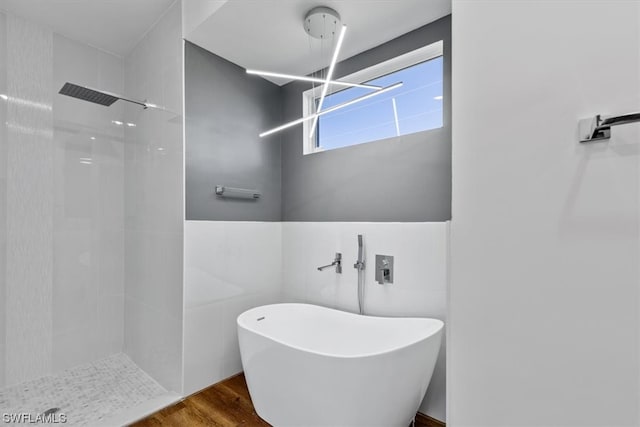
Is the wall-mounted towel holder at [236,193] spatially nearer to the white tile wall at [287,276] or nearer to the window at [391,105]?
the white tile wall at [287,276]

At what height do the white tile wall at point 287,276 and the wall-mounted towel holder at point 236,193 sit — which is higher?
the wall-mounted towel holder at point 236,193

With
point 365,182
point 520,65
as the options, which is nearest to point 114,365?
point 365,182

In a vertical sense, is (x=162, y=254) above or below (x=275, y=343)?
above

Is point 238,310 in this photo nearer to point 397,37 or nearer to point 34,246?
point 34,246

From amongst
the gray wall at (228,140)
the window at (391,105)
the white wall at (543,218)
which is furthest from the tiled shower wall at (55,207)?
the white wall at (543,218)

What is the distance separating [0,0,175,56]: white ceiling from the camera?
6.81ft

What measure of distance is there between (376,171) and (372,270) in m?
0.72

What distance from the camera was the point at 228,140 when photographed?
2359 millimetres

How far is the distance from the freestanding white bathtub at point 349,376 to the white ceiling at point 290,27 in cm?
188

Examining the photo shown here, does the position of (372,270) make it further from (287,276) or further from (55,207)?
(55,207)

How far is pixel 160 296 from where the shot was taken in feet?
7.46

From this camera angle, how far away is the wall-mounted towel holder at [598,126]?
57 cm

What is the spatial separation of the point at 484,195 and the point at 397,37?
1.77m

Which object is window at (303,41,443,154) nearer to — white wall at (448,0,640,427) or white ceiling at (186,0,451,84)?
white ceiling at (186,0,451,84)
